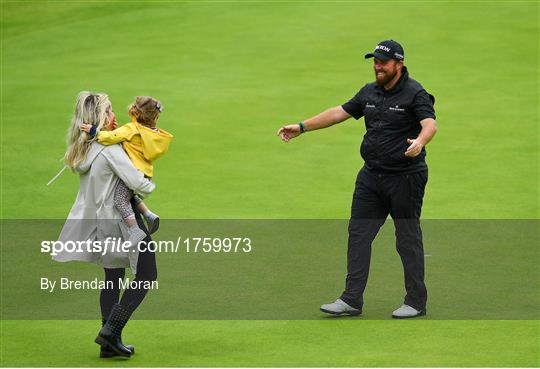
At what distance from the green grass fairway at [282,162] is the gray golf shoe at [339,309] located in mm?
100

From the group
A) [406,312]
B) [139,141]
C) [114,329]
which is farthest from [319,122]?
[114,329]

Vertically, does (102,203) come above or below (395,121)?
below

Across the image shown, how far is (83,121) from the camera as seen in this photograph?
8711mm

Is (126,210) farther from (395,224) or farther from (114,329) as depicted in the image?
(395,224)

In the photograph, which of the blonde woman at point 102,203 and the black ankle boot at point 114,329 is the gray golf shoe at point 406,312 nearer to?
the blonde woman at point 102,203

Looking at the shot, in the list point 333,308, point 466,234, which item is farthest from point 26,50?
point 333,308

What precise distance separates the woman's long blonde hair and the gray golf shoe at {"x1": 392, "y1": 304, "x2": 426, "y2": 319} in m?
2.86

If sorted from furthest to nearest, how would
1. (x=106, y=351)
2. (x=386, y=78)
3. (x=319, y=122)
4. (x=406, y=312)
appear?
(x=319, y=122) < (x=406, y=312) < (x=386, y=78) < (x=106, y=351)

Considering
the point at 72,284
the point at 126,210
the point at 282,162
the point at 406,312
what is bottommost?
the point at 406,312

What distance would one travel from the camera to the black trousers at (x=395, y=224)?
989 centimetres

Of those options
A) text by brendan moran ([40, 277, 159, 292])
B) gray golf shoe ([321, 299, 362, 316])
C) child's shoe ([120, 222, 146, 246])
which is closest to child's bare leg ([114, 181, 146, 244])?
child's shoe ([120, 222, 146, 246])

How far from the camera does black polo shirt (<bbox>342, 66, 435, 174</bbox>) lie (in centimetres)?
970

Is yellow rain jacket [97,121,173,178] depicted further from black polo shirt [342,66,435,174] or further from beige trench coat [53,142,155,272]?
black polo shirt [342,66,435,174]

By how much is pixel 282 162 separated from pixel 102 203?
306 inches
